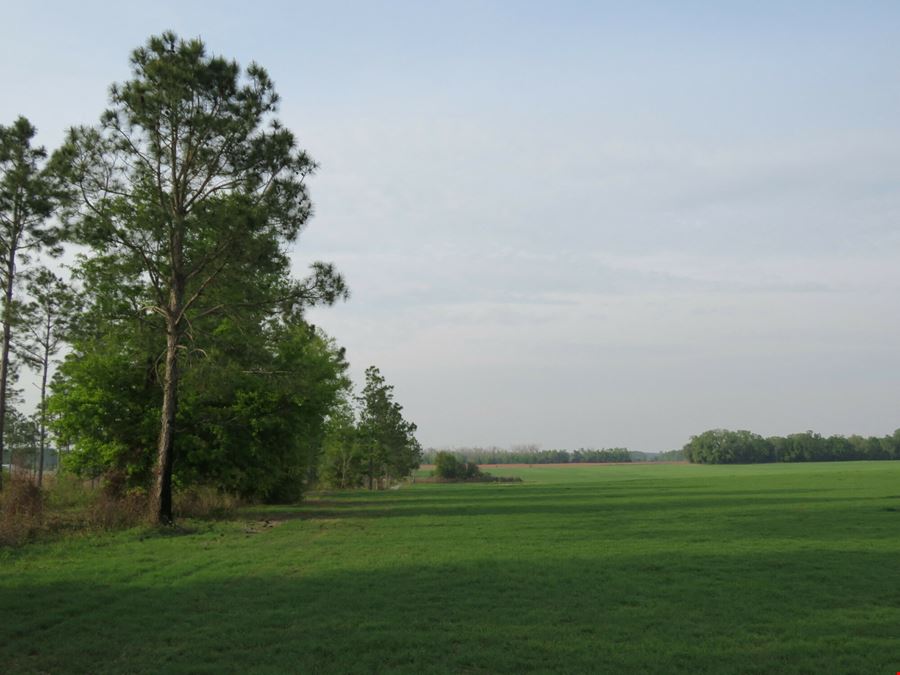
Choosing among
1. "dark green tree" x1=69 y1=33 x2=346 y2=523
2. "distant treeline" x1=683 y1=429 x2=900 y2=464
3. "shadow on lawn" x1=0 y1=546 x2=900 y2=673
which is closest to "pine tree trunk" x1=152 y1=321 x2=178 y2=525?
"dark green tree" x1=69 y1=33 x2=346 y2=523

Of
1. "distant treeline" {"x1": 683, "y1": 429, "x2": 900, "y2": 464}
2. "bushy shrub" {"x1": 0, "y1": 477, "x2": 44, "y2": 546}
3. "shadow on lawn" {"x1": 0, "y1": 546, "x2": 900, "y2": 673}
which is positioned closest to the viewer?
"shadow on lawn" {"x1": 0, "y1": 546, "x2": 900, "y2": 673}

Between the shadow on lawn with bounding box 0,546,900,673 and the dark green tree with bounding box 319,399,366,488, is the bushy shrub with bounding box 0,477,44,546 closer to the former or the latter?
the shadow on lawn with bounding box 0,546,900,673

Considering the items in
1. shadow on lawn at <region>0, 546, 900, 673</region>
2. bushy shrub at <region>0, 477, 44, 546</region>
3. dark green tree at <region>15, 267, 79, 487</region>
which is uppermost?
dark green tree at <region>15, 267, 79, 487</region>

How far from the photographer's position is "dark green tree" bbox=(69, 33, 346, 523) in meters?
21.2

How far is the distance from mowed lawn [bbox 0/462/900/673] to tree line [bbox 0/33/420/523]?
22.4ft

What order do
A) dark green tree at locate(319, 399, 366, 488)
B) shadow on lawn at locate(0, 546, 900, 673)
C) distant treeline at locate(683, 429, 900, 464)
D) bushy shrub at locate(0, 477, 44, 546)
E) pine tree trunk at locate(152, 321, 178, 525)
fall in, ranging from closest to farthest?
shadow on lawn at locate(0, 546, 900, 673)
bushy shrub at locate(0, 477, 44, 546)
pine tree trunk at locate(152, 321, 178, 525)
dark green tree at locate(319, 399, 366, 488)
distant treeline at locate(683, 429, 900, 464)

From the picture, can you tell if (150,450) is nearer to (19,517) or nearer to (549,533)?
(19,517)

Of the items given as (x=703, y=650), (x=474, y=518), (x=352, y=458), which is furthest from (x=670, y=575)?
(x=352, y=458)

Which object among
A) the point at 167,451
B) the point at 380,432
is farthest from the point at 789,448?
the point at 167,451

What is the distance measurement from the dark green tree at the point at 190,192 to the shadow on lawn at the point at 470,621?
1099 centimetres

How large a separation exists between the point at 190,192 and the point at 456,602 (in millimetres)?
17102

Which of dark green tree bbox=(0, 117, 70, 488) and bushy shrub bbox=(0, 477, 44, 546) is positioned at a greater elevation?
dark green tree bbox=(0, 117, 70, 488)

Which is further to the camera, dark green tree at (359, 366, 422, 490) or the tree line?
dark green tree at (359, 366, 422, 490)

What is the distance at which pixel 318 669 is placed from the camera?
7824mm
